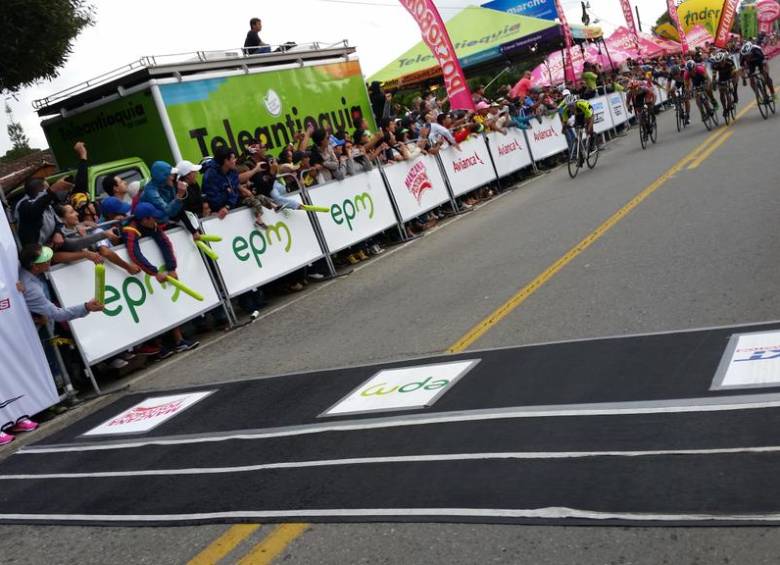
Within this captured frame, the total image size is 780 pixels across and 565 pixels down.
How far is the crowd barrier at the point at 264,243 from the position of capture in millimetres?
8594

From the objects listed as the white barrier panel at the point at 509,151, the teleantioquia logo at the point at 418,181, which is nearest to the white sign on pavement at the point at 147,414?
the teleantioquia logo at the point at 418,181

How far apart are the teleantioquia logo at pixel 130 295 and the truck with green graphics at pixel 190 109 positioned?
2883mm

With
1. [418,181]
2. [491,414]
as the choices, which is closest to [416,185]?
[418,181]

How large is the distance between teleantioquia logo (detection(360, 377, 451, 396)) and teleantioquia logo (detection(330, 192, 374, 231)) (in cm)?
683

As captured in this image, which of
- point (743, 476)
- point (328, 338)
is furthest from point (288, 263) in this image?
point (743, 476)

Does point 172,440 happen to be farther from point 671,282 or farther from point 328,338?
point 671,282

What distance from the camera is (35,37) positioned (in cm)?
1744

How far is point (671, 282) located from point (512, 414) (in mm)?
3221

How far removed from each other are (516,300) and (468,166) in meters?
9.89

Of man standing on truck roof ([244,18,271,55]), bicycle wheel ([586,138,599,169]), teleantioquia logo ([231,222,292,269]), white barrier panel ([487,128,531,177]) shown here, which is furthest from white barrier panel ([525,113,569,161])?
teleantioquia logo ([231,222,292,269])

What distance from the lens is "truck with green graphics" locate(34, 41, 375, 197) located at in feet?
40.7

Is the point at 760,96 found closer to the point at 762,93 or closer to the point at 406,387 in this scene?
the point at 762,93

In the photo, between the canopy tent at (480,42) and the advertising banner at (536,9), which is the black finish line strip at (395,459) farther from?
the advertising banner at (536,9)

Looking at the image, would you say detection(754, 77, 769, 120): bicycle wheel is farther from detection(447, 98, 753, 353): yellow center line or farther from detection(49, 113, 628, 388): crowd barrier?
detection(49, 113, 628, 388): crowd barrier
